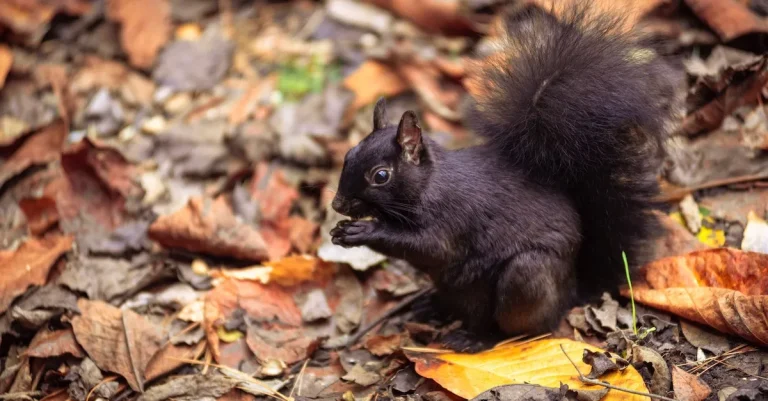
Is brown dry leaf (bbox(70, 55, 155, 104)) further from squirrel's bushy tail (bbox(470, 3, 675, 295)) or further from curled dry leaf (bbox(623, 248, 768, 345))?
curled dry leaf (bbox(623, 248, 768, 345))

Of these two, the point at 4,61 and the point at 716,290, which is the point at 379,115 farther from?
the point at 4,61

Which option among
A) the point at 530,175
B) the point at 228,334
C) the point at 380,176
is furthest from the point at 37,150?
the point at 530,175

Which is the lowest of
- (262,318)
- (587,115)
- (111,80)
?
(262,318)

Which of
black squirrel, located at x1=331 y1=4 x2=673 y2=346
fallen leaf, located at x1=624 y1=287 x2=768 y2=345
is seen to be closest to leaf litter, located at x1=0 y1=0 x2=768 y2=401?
fallen leaf, located at x1=624 y1=287 x2=768 y2=345

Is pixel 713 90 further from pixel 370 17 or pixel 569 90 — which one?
pixel 370 17

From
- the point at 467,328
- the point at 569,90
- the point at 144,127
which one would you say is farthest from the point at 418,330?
the point at 144,127

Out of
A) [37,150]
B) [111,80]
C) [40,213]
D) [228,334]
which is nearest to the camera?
[228,334]

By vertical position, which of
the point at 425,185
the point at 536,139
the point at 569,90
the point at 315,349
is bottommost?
the point at 315,349

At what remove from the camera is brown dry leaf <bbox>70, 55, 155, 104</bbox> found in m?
5.38

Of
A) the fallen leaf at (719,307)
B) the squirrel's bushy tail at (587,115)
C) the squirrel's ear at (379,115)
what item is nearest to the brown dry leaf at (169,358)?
the squirrel's ear at (379,115)

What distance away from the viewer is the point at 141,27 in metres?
5.62

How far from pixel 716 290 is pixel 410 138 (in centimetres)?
153

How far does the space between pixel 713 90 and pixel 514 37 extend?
4.79 feet

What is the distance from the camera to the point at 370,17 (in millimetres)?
5887
